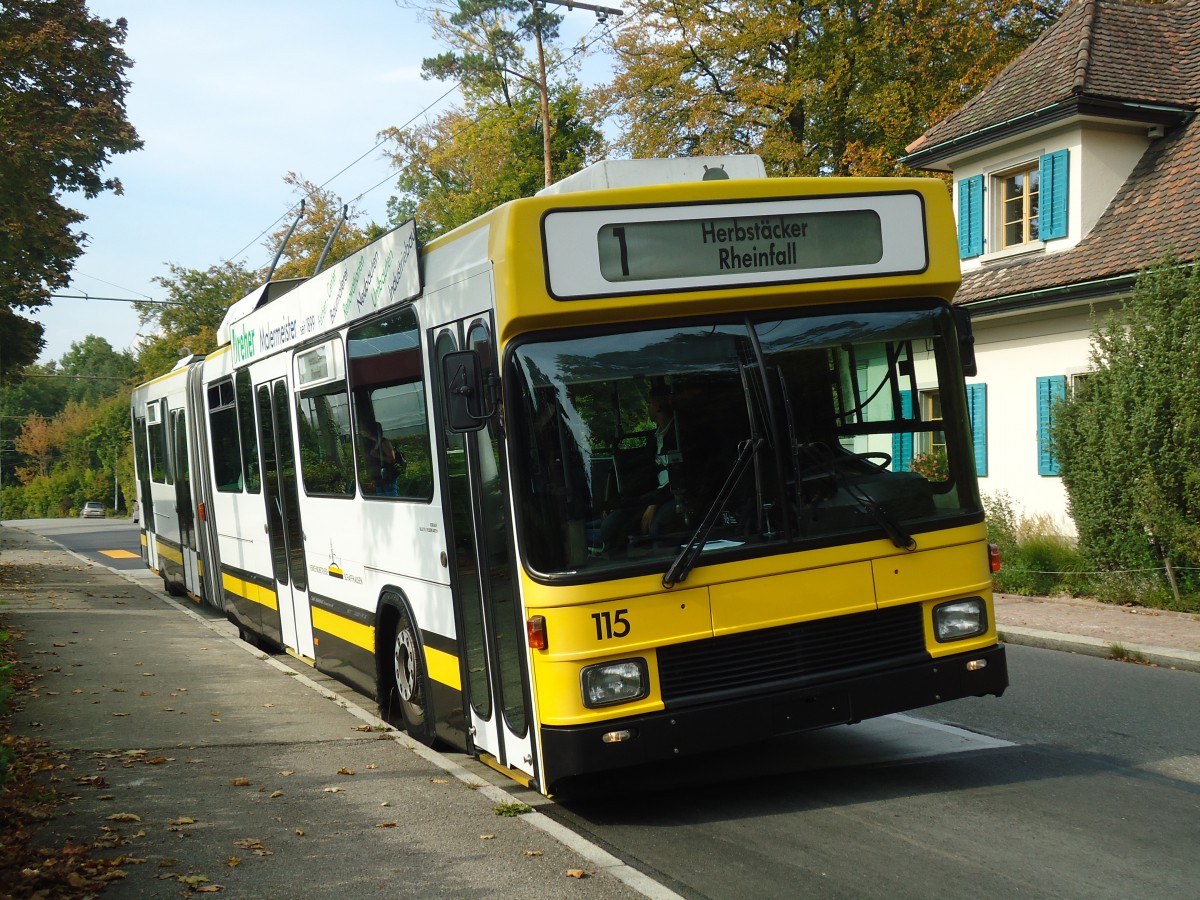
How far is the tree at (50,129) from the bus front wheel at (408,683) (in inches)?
344

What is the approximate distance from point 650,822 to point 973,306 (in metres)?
14.7

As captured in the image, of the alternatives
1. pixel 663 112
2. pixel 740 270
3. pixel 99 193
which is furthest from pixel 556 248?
pixel 663 112

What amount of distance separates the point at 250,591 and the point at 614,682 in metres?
8.34

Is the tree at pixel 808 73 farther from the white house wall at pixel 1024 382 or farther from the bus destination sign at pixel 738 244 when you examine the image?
the bus destination sign at pixel 738 244

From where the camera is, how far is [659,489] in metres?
5.98

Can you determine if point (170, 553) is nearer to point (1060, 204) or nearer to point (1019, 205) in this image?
point (1019, 205)

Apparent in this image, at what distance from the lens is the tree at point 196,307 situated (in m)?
71.8

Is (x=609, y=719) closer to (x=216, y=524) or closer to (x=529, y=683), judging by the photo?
(x=529, y=683)

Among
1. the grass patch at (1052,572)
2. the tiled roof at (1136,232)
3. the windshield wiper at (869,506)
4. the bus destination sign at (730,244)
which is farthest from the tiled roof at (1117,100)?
the windshield wiper at (869,506)

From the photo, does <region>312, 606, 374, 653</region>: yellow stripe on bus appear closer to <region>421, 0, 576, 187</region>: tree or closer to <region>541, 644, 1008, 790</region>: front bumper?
<region>541, 644, 1008, 790</region>: front bumper

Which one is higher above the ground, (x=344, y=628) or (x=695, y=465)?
(x=695, y=465)

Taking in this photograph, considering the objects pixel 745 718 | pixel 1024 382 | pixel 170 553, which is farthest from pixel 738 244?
pixel 170 553

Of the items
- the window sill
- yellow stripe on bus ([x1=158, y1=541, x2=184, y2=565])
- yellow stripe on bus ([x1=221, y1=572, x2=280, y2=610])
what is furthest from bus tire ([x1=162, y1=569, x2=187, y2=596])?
the window sill

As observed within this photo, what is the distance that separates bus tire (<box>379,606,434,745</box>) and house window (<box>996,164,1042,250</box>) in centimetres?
1463
